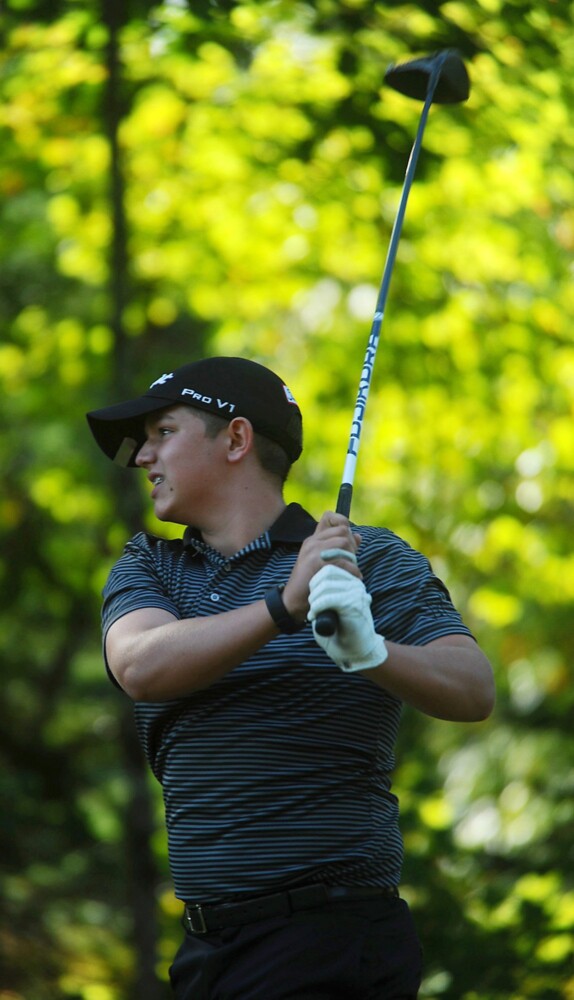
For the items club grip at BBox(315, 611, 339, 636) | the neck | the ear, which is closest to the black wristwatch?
club grip at BBox(315, 611, 339, 636)

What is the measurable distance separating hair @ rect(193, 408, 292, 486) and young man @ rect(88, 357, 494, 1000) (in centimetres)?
27

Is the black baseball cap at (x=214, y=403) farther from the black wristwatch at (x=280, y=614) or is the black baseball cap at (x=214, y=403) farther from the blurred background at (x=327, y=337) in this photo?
the blurred background at (x=327, y=337)

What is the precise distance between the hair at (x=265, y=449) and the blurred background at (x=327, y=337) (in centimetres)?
268

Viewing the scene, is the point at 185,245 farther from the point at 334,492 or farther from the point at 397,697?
the point at 397,697

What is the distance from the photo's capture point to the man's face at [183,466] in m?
2.83

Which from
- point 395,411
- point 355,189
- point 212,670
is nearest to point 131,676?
point 212,670

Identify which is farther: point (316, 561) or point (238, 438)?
point (238, 438)

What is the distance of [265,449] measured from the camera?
2.95 meters

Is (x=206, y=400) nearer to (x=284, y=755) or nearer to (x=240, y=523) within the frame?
(x=240, y=523)

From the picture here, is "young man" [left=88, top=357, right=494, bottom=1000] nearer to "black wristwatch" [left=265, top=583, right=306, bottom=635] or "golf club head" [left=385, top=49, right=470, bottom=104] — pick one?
"black wristwatch" [left=265, top=583, right=306, bottom=635]

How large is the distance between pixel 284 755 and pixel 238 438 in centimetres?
74

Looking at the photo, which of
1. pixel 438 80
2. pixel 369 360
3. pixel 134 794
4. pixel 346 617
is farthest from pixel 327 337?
pixel 346 617

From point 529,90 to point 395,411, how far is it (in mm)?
2207

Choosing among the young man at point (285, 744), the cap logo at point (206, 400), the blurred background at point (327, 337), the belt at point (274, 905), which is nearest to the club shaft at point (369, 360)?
the young man at point (285, 744)
